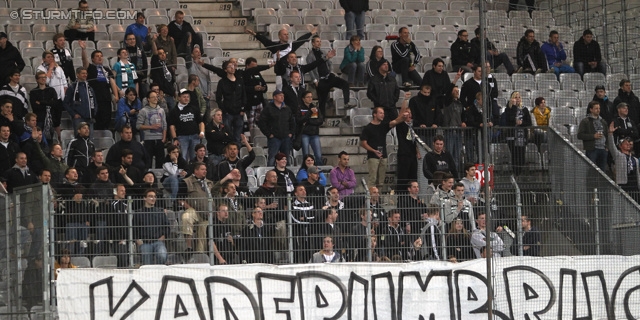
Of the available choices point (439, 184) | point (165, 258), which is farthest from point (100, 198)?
point (439, 184)

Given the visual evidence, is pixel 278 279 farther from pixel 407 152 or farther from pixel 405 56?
pixel 405 56

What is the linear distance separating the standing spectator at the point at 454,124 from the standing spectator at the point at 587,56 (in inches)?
167

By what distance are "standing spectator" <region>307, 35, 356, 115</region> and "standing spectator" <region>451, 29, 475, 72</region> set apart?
2.46 metres

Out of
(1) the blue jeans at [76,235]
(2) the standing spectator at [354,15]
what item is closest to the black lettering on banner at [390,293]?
(1) the blue jeans at [76,235]

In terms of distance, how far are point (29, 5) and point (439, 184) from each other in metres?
10.8

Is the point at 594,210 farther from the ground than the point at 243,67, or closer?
closer

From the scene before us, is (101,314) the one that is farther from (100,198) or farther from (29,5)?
(29,5)

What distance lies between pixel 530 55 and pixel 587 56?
1296mm

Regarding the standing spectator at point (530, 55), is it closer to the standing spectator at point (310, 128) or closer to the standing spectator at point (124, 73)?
the standing spectator at point (310, 128)

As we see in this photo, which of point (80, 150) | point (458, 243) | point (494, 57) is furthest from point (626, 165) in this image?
point (80, 150)

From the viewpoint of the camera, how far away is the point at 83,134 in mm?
20938

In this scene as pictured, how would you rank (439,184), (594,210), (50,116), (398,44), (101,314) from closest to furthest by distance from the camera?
(101,314)
(594,210)
(439,184)
(50,116)
(398,44)

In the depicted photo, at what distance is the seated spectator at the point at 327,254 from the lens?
17.3 meters

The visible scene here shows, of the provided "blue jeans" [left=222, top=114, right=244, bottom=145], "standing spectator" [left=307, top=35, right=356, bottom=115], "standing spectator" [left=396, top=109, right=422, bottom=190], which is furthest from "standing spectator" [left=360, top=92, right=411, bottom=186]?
"blue jeans" [left=222, top=114, right=244, bottom=145]
